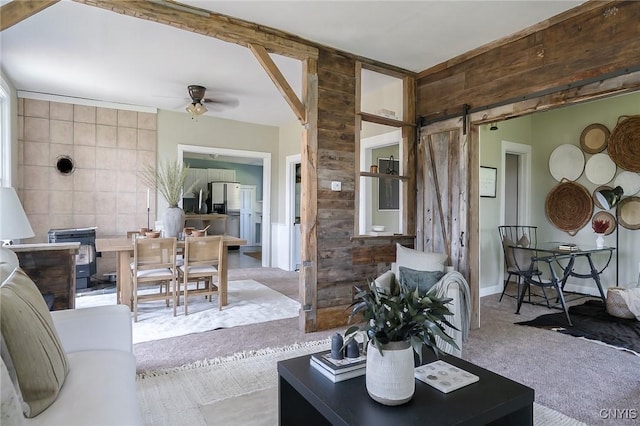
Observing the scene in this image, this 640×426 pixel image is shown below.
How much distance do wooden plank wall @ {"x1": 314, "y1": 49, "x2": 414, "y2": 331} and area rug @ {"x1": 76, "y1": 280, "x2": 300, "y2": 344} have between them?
0.59m

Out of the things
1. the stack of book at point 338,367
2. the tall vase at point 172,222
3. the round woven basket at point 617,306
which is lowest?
the round woven basket at point 617,306

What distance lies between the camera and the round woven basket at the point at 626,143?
14.8ft

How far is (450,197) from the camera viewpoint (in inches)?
153

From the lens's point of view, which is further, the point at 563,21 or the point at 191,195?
the point at 191,195

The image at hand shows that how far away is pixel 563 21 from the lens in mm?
3012

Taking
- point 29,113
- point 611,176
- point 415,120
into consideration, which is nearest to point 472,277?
point 415,120

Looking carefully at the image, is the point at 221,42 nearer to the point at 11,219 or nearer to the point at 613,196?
the point at 11,219

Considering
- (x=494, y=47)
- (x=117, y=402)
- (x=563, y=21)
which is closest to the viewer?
(x=117, y=402)

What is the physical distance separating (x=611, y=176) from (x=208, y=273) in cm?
519

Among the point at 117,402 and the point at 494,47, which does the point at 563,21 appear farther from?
the point at 117,402

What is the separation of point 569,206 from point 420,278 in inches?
137

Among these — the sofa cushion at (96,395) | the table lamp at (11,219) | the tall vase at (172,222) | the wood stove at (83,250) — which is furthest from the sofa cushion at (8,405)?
the wood stove at (83,250)

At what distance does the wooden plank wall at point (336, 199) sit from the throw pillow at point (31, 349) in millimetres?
2397

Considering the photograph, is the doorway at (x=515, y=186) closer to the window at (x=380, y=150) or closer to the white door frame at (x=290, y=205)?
the window at (x=380, y=150)
